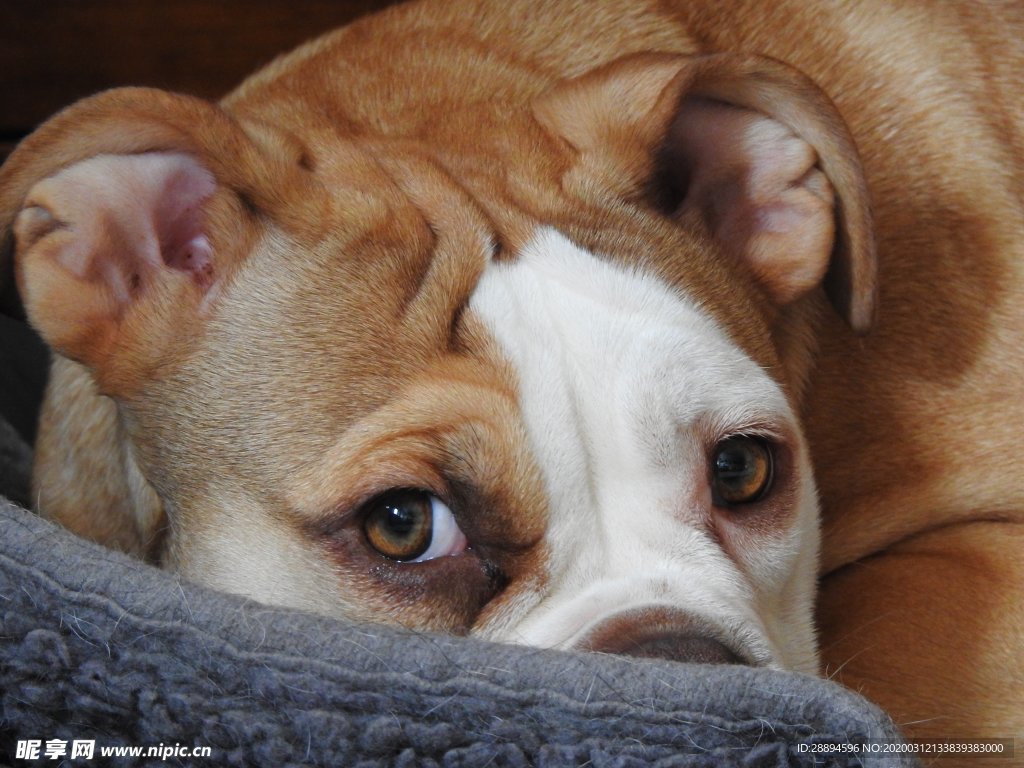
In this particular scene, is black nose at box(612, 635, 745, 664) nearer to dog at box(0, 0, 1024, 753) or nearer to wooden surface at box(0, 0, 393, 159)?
dog at box(0, 0, 1024, 753)

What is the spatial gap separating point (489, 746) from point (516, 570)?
30 cm

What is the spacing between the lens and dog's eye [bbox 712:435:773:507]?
1765 mm

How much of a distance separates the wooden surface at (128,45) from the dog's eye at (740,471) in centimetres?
222

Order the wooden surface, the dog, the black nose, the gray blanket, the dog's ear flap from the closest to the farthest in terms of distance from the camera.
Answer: the gray blanket → the black nose → the dog → the dog's ear flap → the wooden surface

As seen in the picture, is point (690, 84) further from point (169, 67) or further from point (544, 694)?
point (169, 67)

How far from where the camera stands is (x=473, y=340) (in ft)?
5.49

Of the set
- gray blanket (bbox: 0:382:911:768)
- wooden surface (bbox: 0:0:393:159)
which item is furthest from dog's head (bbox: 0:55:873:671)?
wooden surface (bbox: 0:0:393:159)

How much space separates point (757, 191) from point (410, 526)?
83 centimetres

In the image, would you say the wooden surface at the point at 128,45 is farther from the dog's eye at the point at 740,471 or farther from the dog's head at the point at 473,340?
the dog's eye at the point at 740,471

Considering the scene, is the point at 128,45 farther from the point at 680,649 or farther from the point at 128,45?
the point at 680,649

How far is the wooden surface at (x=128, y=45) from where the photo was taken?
340 centimetres

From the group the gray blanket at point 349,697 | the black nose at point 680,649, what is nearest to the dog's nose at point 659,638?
the black nose at point 680,649

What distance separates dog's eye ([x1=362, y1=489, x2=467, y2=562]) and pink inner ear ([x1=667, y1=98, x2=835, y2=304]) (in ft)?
2.31

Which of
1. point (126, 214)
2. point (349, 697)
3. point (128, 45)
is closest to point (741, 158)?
point (126, 214)
